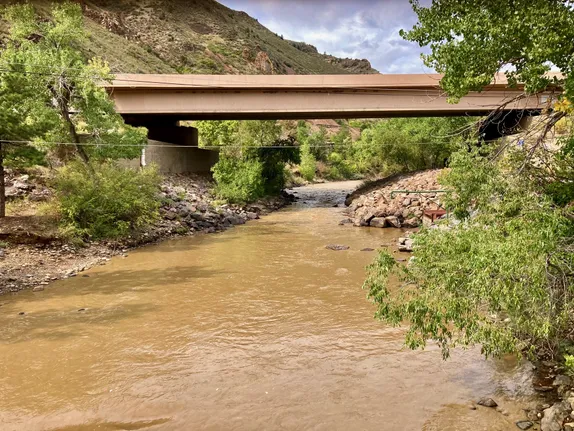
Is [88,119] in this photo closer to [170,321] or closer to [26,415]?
[170,321]

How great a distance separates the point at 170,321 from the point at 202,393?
3863mm

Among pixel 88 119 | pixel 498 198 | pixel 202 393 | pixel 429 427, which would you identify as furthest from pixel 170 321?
pixel 88 119

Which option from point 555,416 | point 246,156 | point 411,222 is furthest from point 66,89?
point 555,416

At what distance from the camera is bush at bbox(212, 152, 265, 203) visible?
3238cm

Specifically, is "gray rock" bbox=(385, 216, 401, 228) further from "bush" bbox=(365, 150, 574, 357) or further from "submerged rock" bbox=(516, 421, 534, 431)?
"submerged rock" bbox=(516, 421, 534, 431)

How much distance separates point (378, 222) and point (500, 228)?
1916cm

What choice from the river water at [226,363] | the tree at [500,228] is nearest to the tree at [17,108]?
the river water at [226,363]

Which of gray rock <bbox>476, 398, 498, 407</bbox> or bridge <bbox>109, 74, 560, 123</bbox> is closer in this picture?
gray rock <bbox>476, 398, 498, 407</bbox>

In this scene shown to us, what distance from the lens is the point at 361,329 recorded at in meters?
10.7

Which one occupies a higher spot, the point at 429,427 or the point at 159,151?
the point at 159,151

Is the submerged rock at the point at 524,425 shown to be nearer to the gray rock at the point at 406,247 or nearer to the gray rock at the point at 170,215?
the gray rock at the point at 406,247

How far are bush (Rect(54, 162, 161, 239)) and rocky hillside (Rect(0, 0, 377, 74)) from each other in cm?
3841

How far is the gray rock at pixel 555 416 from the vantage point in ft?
20.3

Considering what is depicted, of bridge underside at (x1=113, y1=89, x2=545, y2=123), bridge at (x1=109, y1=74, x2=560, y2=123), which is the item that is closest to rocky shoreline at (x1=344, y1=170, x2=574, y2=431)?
bridge underside at (x1=113, y1=89, x2=545, y2=123)
